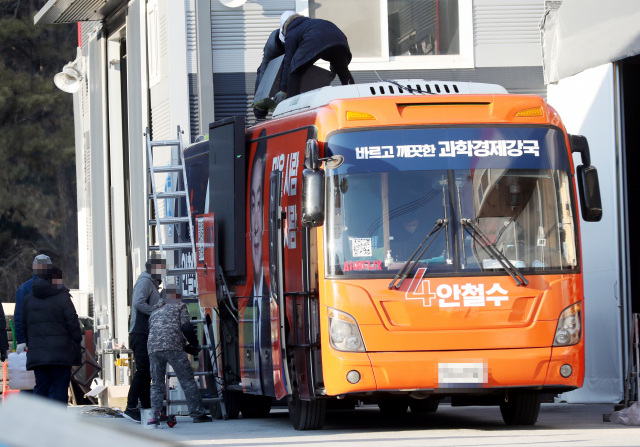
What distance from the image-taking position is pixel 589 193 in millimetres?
9633

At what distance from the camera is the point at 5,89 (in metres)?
35.8

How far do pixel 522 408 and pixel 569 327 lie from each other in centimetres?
122

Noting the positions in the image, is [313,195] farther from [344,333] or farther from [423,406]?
[423,406]

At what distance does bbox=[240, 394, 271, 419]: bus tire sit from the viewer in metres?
12.1

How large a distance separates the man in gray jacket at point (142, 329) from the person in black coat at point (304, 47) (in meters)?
2.41

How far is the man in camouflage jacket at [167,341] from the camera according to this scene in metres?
11.0

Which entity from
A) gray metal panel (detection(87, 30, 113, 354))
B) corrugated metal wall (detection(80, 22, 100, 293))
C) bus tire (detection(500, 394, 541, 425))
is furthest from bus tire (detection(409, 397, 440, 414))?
corrugated metal wall (detection(80, 22, 100, 293))

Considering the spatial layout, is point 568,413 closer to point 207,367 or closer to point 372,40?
point 207,367

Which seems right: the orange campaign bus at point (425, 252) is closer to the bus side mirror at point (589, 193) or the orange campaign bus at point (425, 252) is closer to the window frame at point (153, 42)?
the bus side mirror at point (589, 193)

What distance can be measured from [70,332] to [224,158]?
7.68ft

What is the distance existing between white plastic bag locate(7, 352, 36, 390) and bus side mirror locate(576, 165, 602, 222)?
6.87 metres

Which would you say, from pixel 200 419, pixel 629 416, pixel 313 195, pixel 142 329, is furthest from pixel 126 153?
pixel 629 416

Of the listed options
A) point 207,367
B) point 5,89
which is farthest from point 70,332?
point 5,89

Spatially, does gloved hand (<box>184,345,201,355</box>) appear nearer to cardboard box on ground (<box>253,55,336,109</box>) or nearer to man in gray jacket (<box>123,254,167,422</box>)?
man in gray jacket (<box>123,254,167,422</box>)
